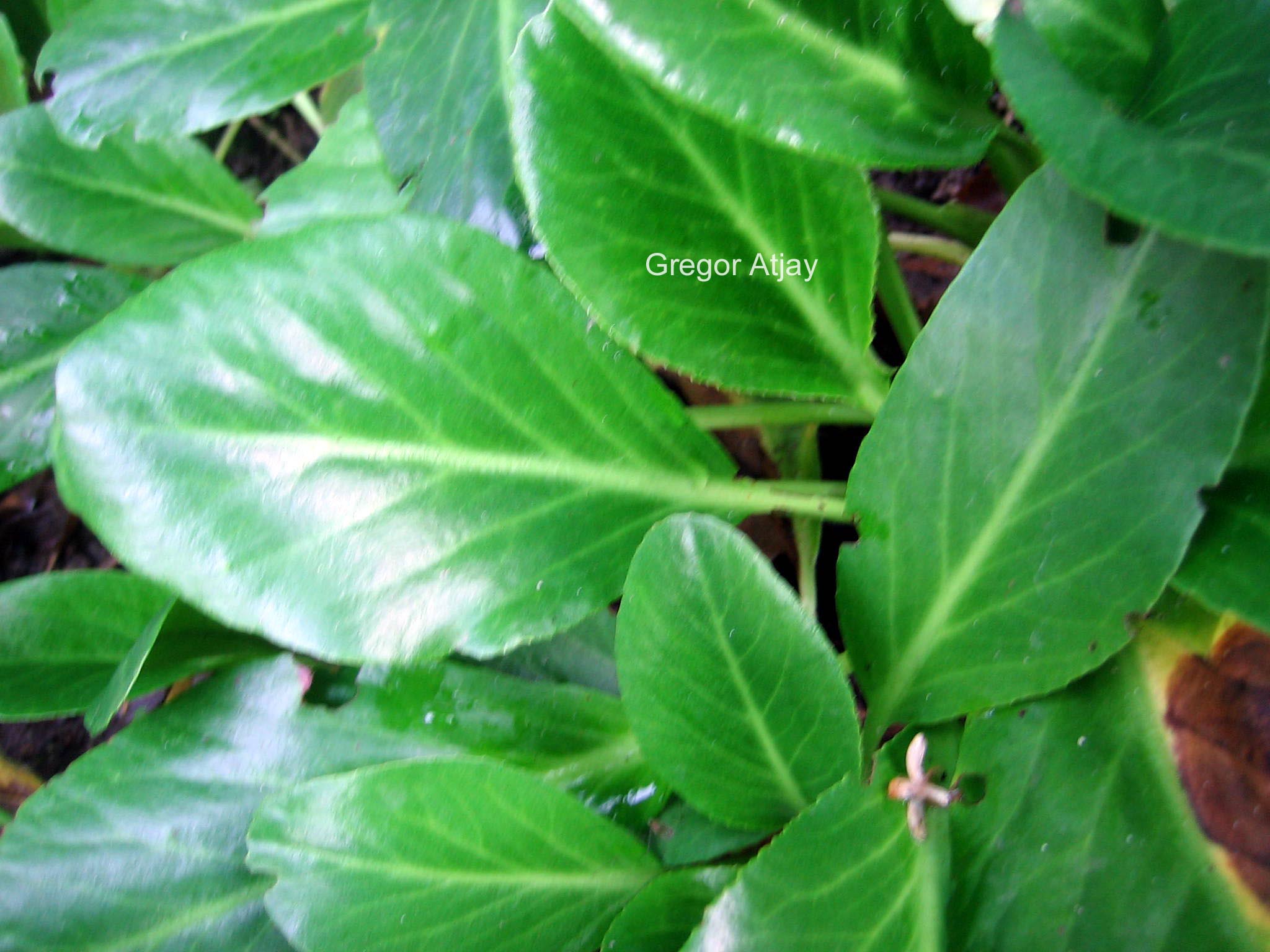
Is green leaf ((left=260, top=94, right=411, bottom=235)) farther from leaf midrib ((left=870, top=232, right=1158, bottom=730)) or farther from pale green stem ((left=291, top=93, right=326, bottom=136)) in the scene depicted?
leaf midrib ((left=870, top=232, right=1158, bottom=730))

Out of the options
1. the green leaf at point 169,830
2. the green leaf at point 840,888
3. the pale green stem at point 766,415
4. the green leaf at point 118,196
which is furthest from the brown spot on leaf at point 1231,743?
the green leaf at point 118,196

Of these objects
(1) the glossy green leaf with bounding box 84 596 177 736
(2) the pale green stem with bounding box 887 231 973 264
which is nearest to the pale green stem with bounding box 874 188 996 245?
(2) the pale green stem with bounding box 887 231 973 264

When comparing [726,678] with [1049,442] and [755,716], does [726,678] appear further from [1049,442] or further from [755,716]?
[1049,442]

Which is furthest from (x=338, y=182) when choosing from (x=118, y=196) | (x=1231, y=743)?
(x=1231, y=743)

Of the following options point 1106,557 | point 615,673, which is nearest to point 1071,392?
point 1106,557

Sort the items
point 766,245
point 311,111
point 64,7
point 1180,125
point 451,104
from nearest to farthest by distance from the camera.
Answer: point 1180,125
point 766,245
point 451,104
point 64,7
point 311,111

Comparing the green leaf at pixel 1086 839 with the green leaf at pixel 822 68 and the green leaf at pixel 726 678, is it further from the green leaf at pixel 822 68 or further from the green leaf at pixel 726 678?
the green leaf at pixel 822 68
